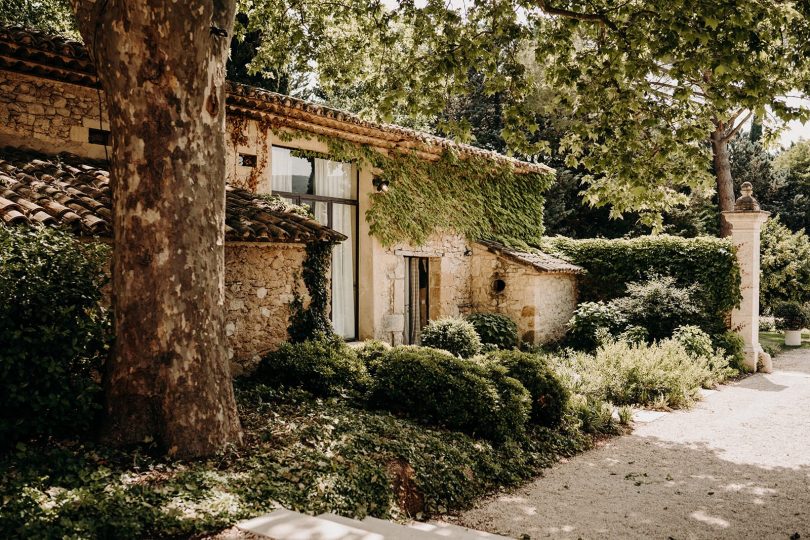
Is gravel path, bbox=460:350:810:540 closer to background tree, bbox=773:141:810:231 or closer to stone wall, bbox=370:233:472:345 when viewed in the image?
stone wall, bbox=370:233:472:345

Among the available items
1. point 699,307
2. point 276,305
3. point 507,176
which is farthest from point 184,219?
point 699,307

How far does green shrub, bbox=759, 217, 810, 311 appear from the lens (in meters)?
17.4

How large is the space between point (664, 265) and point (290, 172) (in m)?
9.14

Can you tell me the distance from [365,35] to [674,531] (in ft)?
26.9

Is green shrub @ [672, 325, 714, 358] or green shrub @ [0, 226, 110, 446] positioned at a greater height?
green shrub @ [0, 226, 110, 446]

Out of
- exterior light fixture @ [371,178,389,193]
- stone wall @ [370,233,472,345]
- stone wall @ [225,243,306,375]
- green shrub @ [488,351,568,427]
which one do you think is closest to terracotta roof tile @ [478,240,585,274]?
stone wall @ [370,233,472,345]

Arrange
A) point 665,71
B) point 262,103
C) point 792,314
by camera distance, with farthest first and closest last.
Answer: point 792,314 < point 262,103 < point 665,71

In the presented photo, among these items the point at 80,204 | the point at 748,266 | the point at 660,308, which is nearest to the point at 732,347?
the point at 660,308

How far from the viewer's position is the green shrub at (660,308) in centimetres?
1291

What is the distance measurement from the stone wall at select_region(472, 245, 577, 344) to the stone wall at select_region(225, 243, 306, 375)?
5989 millimetres

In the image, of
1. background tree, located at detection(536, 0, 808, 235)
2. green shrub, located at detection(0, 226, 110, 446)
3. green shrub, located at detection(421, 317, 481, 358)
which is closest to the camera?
green shrub, located at detection(0, 226, 110, 446)

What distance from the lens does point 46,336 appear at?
176 inches

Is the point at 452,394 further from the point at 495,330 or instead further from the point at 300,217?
the point at 495,330

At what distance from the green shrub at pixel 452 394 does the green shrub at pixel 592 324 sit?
6500mm
